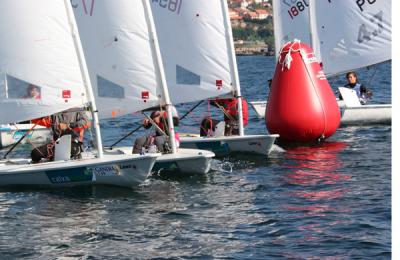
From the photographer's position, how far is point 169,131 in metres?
20.7

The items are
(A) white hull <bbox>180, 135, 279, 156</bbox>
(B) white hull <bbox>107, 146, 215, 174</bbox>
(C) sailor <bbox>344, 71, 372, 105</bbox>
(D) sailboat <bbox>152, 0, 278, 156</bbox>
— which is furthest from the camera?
(C) sailor <bbox>344, 71, 372, 105</bbox>

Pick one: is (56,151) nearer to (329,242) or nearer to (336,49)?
(329,242)

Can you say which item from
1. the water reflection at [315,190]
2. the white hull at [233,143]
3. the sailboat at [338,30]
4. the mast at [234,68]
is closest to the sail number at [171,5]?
the mast at [234,68]

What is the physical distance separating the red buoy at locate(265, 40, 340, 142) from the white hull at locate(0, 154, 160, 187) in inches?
262

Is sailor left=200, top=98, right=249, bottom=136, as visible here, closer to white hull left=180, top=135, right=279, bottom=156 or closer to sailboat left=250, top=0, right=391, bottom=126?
white hull left=180, top=135, right=279, bottom=156

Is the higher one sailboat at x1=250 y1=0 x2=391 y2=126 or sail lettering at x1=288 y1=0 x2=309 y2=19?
sail lettering at x1=288 y1=0 x2=309 y2=19

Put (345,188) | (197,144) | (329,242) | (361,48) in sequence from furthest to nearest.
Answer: (361,48), (197,144), (345,188), (329,242)

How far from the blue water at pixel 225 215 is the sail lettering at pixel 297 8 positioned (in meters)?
9.57

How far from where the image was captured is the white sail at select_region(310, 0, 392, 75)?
3128 cm

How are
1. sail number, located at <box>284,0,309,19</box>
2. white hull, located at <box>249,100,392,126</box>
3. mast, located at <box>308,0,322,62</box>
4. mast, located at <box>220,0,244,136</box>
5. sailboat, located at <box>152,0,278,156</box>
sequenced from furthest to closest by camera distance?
1. sail number, located at <box>284,0,309,19</box>
2. mast, located at <box>308,0,322,62</box>
3. white hull, located at <box>249,100,392,126</box>
4. sailboat, located at <box>152,0,278,156</box>
5. mast, located at <box>220,0,244,136</box>

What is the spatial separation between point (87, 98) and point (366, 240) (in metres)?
7.23

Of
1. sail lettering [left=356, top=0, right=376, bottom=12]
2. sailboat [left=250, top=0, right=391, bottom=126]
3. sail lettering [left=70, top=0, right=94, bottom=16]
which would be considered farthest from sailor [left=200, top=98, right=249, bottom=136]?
sail lettering [left=356, top=0, right=376, bottom=12]

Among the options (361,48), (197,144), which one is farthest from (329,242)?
(361,48)

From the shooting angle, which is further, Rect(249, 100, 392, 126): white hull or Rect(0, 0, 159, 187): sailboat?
Rect(249, 100, 392, 126): white hull
